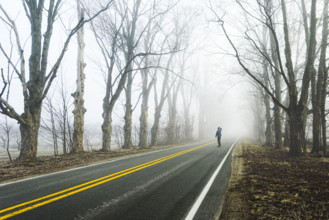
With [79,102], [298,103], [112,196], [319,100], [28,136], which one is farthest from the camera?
[79,102]

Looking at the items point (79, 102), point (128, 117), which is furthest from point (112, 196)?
point (128, 117)

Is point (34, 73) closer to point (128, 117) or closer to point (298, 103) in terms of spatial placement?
point (128, 117)

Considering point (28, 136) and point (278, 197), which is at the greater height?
point (28, 136)

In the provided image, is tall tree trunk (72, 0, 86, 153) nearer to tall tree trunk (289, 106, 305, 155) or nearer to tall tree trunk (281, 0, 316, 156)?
tall tree trunk (281, 0, 316, 156)

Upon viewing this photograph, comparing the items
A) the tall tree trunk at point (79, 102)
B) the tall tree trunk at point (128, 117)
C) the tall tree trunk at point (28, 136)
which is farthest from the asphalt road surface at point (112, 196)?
the tall tree trunk at point (128, 117)

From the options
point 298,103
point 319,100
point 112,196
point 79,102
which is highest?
point 79,102

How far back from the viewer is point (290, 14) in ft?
47.1

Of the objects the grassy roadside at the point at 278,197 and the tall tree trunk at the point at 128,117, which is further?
the tall tree trunk at the point at 128,117

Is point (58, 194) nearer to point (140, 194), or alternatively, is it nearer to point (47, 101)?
point (140, 194)

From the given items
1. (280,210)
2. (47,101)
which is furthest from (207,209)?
(47,101)

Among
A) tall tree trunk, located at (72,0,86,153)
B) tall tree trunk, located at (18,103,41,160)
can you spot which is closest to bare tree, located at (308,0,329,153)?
tall tree trunk, located at (72,0,86,153)

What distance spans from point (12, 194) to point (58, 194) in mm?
975

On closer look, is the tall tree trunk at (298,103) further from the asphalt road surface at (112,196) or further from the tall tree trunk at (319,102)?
the asphalt road surface at (112,196)

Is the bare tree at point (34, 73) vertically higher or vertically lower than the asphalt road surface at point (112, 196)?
higher
